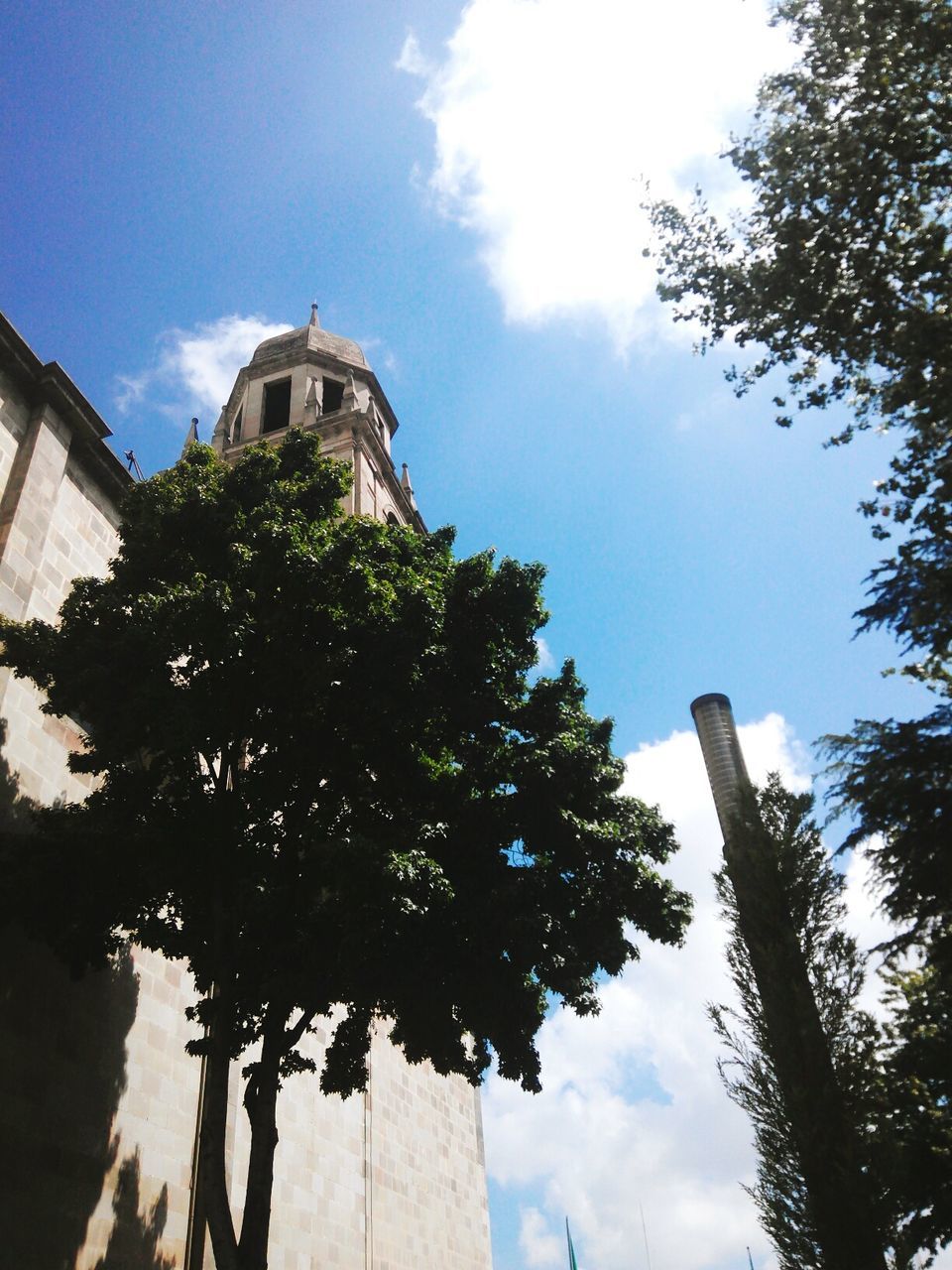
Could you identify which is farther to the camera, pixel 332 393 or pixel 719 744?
pixel 332 393

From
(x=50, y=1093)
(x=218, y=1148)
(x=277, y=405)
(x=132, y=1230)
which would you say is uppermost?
(x=277, y=405)

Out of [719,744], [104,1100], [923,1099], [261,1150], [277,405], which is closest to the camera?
[261,1150]

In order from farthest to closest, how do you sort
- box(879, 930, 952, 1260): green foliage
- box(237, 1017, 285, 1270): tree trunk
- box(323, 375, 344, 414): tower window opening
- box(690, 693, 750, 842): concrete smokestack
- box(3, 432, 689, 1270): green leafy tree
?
box(323, 375, 344, 414): tower window opening, box(690, 693, 750, 842): concrete smokestack, box(879, 930, 952, 1260): green foliage, box(3, 432, 689, 1270): green leafy tree, box(237, 1017, 285, 1270): tree trunk

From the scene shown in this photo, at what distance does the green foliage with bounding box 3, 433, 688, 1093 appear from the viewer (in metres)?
9.66

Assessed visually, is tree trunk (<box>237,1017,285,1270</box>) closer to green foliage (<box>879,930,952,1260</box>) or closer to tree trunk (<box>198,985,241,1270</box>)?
tree trunk (<box>198,985,241,1270</box>)

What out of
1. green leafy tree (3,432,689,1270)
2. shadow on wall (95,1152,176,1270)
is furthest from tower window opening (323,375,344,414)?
shadow on wall (95,1152,176,1270)

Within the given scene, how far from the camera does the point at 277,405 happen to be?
32.8m

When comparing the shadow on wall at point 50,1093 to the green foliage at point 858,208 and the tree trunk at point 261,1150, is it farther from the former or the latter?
the green foliage at point 858,208

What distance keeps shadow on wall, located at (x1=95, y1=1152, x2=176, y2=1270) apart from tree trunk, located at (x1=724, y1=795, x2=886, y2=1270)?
8.52 meters

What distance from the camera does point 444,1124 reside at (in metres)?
22.7

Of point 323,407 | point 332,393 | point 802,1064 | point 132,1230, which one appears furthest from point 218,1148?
point 332,393

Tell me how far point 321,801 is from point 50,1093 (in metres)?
4.82

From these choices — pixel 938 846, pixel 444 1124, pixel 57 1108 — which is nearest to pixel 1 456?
pixel 57 1108

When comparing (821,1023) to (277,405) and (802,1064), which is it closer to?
(802,1064)
